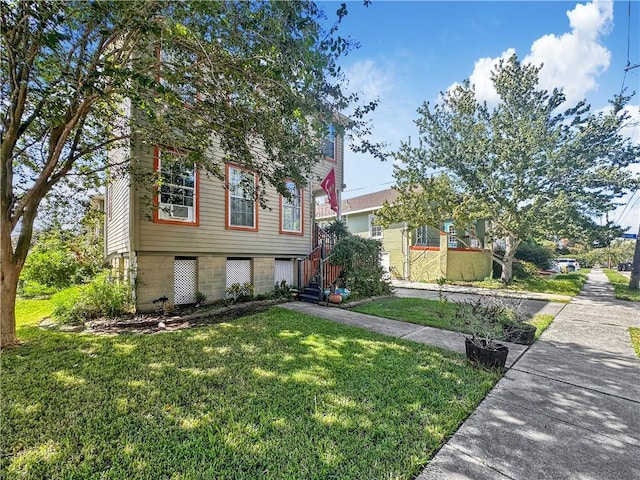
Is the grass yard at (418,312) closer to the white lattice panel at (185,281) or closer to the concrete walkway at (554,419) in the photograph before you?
the concrete walkway at (554,419)

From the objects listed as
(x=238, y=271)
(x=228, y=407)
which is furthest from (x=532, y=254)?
(x=228, y=407)

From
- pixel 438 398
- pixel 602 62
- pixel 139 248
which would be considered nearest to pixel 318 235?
pixel 139 248

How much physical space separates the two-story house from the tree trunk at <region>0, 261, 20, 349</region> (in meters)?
2.03

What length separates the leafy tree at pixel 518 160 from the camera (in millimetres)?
11070

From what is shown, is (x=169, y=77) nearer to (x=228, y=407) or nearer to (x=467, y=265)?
(x=228, y=407)

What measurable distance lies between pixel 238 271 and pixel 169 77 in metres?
5.56

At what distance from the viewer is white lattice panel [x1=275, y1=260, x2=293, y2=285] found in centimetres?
961

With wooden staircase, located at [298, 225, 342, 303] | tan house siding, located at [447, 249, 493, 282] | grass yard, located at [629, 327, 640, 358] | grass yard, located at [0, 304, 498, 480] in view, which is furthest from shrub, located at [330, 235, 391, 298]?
tan house siding, located at [447, 249, 493, 282]

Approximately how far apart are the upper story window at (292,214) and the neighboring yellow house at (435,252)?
5.20m

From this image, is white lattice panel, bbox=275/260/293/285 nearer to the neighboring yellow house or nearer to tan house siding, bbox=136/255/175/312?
tan house siding, bbox=136/255/175/312

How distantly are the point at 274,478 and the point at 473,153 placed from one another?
13719mm

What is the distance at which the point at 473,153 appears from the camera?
12.3 m

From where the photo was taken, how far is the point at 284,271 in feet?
32.2

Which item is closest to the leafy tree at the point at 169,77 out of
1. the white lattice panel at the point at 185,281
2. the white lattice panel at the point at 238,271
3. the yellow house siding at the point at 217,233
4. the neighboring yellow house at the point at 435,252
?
the yellow house siding at the point at 217,233
